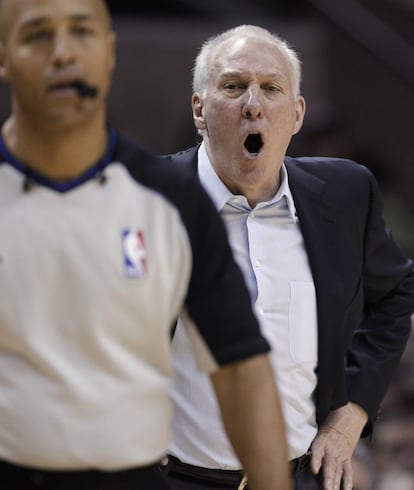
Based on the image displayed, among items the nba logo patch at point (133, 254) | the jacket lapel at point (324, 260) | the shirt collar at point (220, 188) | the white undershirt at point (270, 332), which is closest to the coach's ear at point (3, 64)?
the nba logo patch at point (133, 254)

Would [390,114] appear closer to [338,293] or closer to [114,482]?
[338,293]

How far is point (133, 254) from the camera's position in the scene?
8.71 ft

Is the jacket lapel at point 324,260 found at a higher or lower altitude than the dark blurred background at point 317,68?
higher

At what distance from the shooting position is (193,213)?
110 inches

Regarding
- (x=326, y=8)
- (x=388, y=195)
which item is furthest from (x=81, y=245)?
(x=326, y=8)

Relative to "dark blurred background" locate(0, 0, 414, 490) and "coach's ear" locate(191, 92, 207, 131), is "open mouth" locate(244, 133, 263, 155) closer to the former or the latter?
"coach's ear" locate(191, 92, 207, 131)

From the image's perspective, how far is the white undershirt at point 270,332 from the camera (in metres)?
3.95

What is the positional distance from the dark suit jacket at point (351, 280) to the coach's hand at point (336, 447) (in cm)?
6

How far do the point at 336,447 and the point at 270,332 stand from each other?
0.47m

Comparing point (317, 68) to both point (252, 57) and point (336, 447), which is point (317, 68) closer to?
point (252, 57)

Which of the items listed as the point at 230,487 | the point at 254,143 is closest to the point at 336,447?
the point at 230,487

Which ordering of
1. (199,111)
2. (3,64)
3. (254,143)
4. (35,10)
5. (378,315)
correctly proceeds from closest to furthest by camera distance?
1. (35,10)
2. (3,64)
3. (254,143)
4. (199,111)
5. (378,315)

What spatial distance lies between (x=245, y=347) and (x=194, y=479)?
1.31m

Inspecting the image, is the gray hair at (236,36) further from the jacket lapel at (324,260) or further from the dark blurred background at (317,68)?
the dark blurred background at (317,68)
